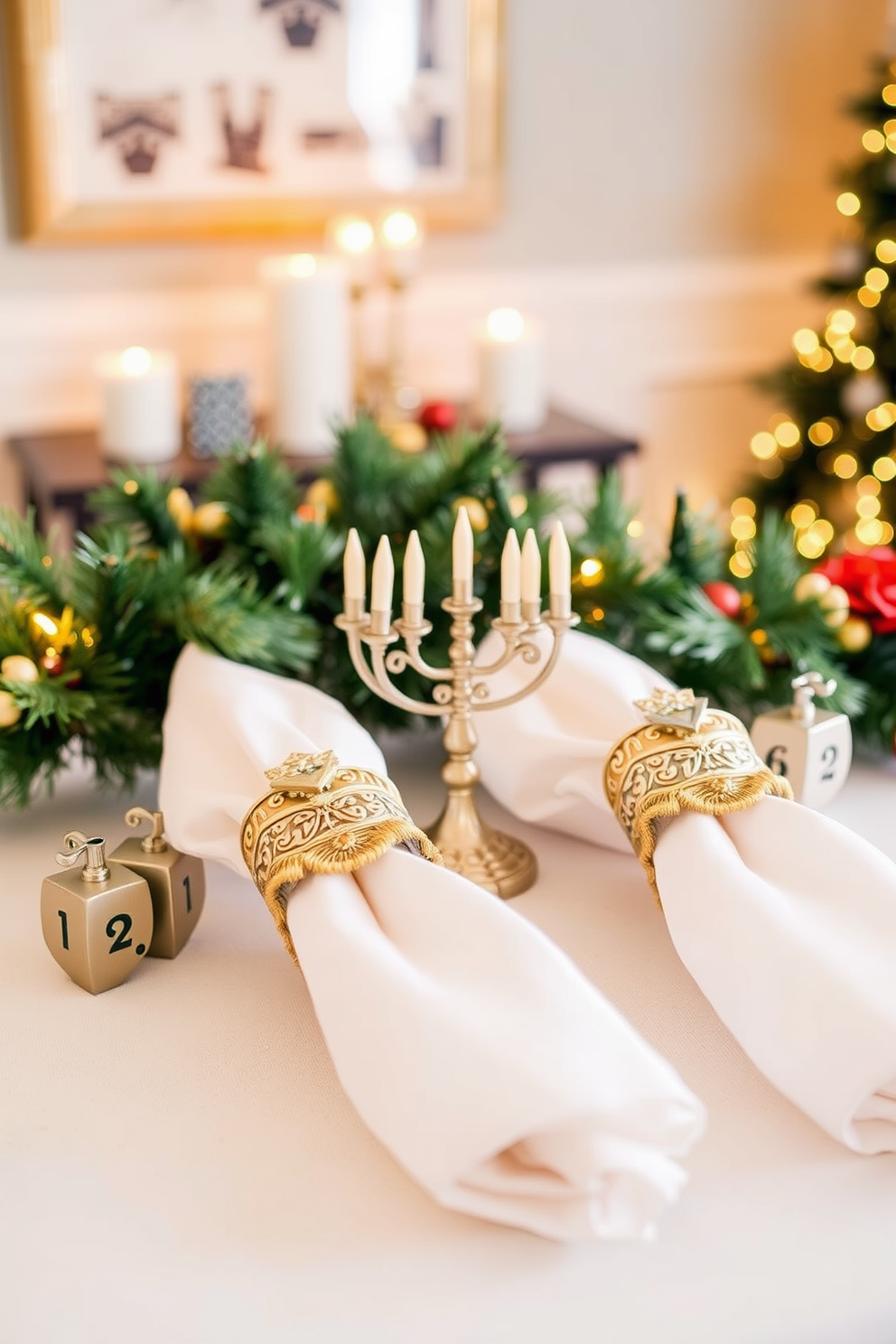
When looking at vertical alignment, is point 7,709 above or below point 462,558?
below

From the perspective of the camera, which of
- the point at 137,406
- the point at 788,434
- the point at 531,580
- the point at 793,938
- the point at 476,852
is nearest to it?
the point at 793,938

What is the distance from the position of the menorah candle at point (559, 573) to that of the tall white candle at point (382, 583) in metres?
0.10

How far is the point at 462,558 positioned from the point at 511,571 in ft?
0.12

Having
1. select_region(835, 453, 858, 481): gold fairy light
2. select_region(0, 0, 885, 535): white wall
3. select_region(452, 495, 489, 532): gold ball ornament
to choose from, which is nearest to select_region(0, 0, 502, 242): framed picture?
select_region(0, 0, 885, 535): white wall

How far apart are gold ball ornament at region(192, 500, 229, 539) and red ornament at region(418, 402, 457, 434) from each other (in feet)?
4.69

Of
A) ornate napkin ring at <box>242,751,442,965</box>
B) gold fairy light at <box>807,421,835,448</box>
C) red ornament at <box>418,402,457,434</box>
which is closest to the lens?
ornate napkin ring at <box>242,751,442,965</box>

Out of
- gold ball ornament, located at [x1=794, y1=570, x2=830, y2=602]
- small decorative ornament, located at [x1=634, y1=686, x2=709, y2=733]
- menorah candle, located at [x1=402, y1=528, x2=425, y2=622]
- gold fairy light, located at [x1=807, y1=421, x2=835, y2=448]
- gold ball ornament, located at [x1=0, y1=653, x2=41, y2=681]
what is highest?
menorah candle, located at [x1=402, y1=528, x2=425, y2=622]

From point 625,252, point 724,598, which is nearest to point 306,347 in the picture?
point 625,252

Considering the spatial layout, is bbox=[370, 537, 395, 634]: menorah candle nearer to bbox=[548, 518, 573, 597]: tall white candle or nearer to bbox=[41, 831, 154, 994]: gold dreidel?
bbox=[548, 518, 573, 597]: tall white candle

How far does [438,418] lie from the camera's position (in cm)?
256

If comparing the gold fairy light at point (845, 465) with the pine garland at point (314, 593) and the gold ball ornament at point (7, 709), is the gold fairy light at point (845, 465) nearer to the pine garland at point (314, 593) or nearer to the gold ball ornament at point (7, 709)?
the pine garland at point (314, 593)

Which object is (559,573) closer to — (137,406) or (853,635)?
(853,635)

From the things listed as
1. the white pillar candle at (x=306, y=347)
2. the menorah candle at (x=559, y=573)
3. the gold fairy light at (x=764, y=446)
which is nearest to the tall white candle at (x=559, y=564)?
the menorah candle at (x=559, y=573)

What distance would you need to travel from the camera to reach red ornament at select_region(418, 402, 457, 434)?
255 cm
